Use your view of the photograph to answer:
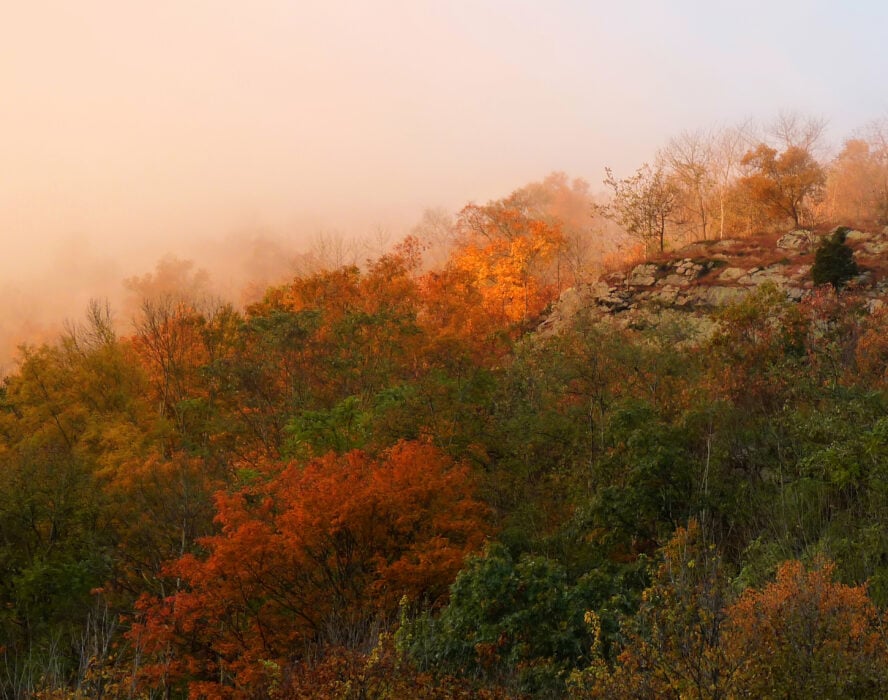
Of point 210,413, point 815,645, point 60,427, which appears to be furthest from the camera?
point 210,413

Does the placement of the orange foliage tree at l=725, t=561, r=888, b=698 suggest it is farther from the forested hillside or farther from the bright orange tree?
the bright orange tree

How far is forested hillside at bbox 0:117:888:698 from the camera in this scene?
8.83m

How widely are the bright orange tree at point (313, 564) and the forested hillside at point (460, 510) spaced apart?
0.25 feet

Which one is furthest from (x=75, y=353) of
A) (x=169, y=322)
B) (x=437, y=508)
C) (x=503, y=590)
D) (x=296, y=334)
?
(x=503, y=590)

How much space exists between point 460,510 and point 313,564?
3534mm

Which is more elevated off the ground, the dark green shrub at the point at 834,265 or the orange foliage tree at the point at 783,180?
the orange foliage tree at the point at 783,180

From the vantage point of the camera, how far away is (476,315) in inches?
1615

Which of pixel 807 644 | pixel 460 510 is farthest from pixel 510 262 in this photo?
pixel 807 644

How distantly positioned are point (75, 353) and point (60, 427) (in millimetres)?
5634

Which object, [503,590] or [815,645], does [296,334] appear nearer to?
[503,590]

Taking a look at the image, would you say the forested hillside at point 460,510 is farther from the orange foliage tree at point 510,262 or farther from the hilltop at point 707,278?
the orange foliage tree at point 510,262

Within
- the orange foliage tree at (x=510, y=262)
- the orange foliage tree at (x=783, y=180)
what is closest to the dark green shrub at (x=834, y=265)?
the orange foliage tree at (x=783, y=180)

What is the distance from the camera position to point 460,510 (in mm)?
17625

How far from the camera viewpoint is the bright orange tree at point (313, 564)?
15945 mm
